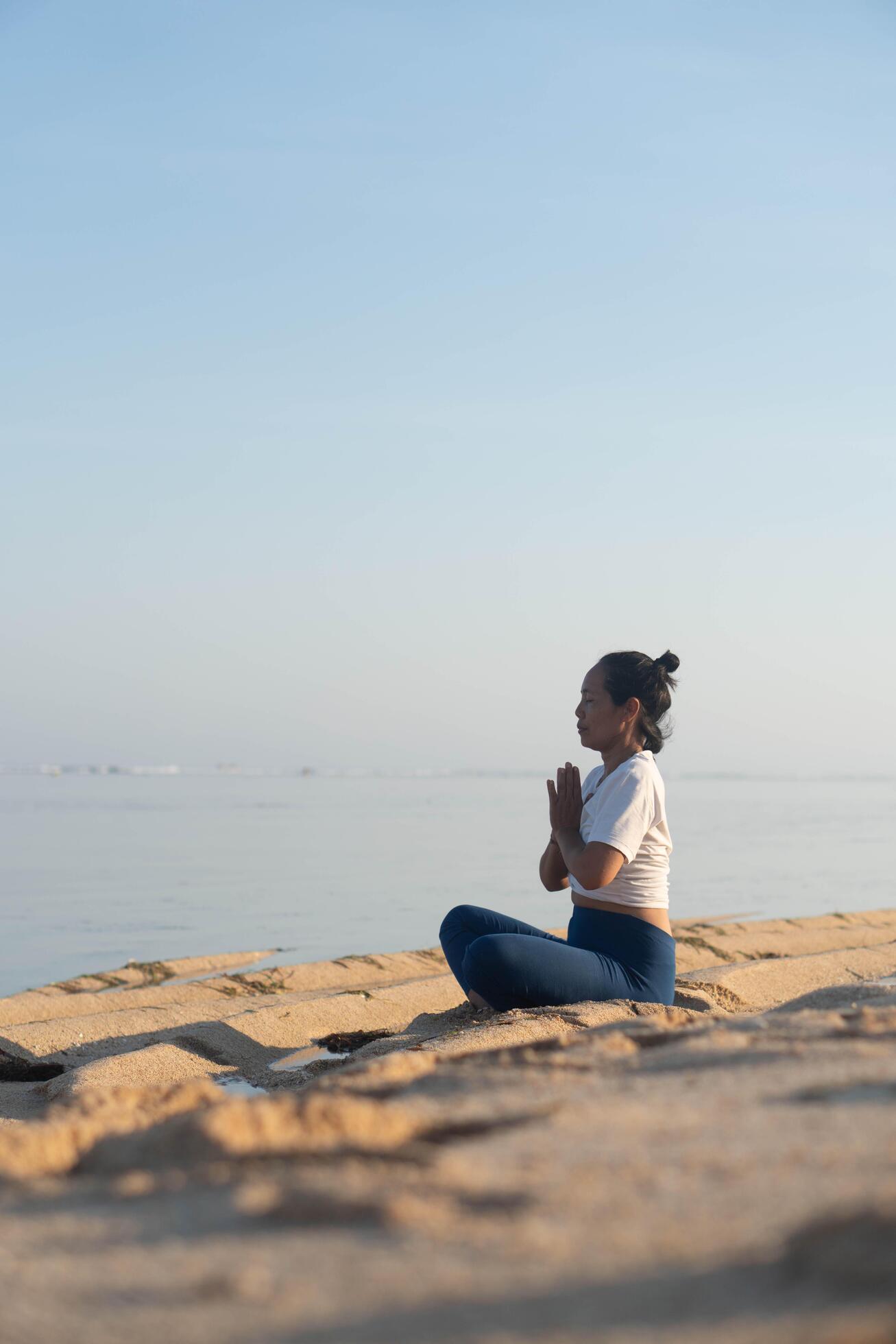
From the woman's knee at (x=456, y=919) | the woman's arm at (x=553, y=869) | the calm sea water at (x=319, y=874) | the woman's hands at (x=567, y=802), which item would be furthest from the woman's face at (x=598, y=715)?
the calm sea water at (x=319, y=874)

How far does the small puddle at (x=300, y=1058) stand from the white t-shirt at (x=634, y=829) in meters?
1.16

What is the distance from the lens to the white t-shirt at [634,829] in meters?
3.96

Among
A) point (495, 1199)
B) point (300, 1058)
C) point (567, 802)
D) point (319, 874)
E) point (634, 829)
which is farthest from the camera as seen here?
point (319, 874)

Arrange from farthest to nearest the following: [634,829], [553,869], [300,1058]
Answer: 1. [553,869]
2. [300,1058]
3. [634,829]

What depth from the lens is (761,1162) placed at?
1.39 meters

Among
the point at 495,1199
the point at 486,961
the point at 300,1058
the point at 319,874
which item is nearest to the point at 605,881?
the point at 486,961

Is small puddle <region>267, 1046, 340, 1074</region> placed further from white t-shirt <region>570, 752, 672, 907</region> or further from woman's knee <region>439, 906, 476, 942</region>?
white t-shirt <region>570, 752, 672, 907</region>

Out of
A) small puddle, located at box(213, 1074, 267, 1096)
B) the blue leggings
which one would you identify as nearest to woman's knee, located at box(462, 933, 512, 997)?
the blue leggings

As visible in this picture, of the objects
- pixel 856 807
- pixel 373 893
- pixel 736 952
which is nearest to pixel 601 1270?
pixel 736 952

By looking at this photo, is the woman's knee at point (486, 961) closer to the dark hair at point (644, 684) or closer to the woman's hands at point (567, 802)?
the woman's hands at point (567, 802)

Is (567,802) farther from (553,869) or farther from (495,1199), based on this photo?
(495,1199)

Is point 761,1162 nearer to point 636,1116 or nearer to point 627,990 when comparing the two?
point 636,1116

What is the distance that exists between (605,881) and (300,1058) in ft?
4.57

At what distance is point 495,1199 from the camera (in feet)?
4.34
